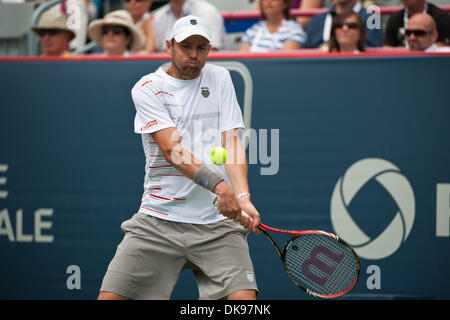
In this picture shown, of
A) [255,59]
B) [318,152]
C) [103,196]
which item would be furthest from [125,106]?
[318,152]

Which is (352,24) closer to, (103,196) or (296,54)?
(296,54)

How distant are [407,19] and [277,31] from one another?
1155 millimetres

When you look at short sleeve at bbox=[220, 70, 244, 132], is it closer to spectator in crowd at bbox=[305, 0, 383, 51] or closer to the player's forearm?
the player's forearm

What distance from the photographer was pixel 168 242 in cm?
363

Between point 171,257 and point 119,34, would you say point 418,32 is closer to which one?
point 119,34

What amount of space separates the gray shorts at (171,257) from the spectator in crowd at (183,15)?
10.1ft

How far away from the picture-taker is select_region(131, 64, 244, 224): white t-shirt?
12.0 ft

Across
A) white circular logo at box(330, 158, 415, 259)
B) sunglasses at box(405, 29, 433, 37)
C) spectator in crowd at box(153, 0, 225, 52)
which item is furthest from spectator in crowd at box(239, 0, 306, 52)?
white circular logo at box(330, 158, 415, 259)

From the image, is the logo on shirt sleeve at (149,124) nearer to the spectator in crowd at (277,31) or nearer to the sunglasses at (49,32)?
the spectator in crowd at (277,31)

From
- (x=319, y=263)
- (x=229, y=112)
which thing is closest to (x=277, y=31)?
(x=229, y=112)

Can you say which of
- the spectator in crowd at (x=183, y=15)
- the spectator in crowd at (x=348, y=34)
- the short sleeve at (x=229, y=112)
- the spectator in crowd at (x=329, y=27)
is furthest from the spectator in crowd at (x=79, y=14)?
the short sleeve at (x=229, y=112)

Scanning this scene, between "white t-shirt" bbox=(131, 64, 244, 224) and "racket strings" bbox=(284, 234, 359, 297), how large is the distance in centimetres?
52

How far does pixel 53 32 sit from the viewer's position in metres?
6.47

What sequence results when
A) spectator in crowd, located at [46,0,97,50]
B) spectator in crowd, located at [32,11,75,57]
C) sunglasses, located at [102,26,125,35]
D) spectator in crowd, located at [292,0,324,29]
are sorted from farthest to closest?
spectator in crowd, located at [292,0,324,29] → spectator in crowd, located at [46,0,97,50] → spectator in crowd, located at [32,11,75,57] → sunglasses, located at [102,26,125,35]
